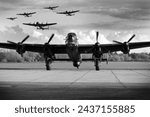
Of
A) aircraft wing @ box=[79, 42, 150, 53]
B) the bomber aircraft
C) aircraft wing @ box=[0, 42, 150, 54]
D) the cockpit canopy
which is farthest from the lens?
aircraft wing @ box=[0, 42, 150, 54]

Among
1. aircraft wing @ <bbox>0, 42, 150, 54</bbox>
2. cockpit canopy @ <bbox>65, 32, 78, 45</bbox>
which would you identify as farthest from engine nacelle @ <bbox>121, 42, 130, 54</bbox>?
cockpit canopy @ <bbox>65, 32, 78, 45</bbox>

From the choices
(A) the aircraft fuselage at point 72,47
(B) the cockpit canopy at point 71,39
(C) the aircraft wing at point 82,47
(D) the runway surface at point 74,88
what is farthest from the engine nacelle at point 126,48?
(D) the runway surface at point 74,88

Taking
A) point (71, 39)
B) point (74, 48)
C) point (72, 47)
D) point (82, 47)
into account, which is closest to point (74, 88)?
point (72, 47)

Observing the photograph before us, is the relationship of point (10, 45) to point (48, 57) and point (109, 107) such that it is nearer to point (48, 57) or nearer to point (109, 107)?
point (48, 57)

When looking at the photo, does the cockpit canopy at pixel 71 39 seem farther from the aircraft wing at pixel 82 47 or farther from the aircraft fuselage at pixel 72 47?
the aircraft wing at pixel 82 47

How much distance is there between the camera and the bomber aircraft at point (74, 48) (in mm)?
43219

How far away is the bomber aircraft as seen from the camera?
43219 millimetres

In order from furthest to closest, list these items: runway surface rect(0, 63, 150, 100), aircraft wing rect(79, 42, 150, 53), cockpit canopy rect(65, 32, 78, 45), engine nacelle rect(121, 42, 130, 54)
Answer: aircraft wing rect(79, 42, 150, 53) < engine nacelle rect(121, 42, 130, 54) < cockpit canopy rect(65, 32, 78, 45) < runway surface rect(0, 63, 150, 100)

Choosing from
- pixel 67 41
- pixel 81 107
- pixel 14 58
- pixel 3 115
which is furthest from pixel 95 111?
pixel 14 58

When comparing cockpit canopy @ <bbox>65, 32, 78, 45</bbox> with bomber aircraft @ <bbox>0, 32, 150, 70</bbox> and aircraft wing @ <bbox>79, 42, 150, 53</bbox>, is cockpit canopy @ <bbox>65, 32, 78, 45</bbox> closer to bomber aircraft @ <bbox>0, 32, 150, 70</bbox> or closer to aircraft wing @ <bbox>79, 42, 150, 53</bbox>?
bomber aircraft @ <bbox>0, 32, 150, 70</bbox>

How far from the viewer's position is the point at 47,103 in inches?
422

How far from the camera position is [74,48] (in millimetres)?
43031

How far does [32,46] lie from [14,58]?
141m

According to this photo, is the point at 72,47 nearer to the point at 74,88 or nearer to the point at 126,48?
the point at 126,48
